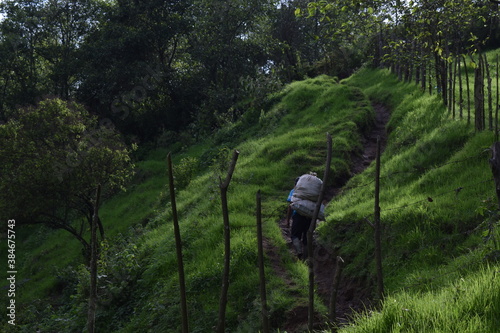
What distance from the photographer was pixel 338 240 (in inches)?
372

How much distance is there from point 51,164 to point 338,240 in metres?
11.1

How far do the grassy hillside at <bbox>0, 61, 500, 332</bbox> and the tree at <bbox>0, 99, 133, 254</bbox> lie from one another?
2356mm

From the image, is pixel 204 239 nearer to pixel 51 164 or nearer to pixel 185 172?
pixel 51 164

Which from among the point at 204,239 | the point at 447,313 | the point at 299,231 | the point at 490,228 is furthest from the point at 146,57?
the point at 447,313

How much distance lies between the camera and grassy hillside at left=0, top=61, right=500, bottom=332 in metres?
5.20

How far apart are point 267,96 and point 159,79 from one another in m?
9.52

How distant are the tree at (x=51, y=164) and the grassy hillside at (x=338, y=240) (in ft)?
7.73

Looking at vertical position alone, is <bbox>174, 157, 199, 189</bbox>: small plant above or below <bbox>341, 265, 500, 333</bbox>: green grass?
above

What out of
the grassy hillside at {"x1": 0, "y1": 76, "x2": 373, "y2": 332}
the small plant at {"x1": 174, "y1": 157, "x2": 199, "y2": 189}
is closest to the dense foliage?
the grassy hillside at {"x1": 0, "y1": 76, "x2": 373, "y2": 332}

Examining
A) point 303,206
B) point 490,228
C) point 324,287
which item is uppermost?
point 490,228

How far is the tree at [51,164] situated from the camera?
16016 millimetres

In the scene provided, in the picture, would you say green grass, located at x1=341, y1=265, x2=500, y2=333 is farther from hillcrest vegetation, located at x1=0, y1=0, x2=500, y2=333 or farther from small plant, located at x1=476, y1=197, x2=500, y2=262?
small plant, located at x1=476, y1=197, x2=500, y2=262

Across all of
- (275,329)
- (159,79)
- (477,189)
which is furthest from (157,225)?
(159,79)

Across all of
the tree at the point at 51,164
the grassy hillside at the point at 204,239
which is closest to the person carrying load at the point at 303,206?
the grassy hillside at the point at 204,239
